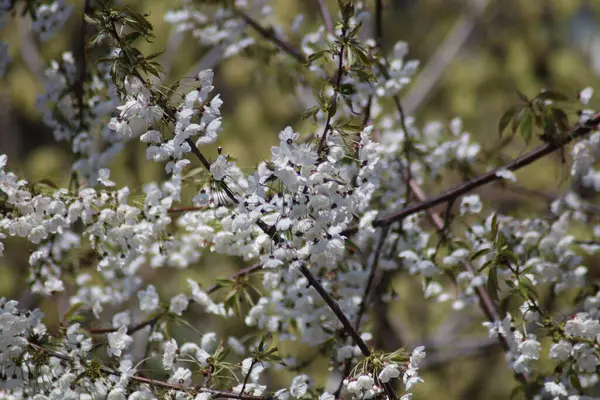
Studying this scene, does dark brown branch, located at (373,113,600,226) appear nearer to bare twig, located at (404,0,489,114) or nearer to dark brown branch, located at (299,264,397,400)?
dark brown branch, located at (299,264,397,400)

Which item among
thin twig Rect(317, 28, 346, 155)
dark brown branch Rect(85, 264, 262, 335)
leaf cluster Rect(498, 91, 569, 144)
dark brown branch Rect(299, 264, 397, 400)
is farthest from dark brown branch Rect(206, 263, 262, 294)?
leaf cluster Rect(498, 91, 569, 144)

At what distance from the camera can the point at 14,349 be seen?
1393 mm

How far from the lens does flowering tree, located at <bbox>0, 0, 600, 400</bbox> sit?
4.12ft

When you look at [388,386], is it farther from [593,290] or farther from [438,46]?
[438,46]

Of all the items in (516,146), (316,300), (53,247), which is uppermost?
(516,146)

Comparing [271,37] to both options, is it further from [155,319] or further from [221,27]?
[155,319]

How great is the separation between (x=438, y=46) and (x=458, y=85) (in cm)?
71

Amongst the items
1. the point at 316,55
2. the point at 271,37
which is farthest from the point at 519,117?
the point at 271,37

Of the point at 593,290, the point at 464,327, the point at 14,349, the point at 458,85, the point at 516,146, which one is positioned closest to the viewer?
the point at 14,349

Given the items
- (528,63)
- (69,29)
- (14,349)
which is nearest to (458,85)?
(528,63)

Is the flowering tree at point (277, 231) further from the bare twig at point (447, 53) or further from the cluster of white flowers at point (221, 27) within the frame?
the bare twig at point (447, 53)

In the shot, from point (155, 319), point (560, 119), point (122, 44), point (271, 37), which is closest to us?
point (122, 44)

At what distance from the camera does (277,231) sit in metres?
1.29

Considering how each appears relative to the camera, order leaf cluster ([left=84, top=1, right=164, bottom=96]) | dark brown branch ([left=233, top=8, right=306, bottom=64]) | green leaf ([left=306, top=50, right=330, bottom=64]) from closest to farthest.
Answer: leaf cluster ([left=84, top=1, right=164, bottom=96])
green leaf ([left=306, top=50, right=330, bottom=64])
dark brown branch ([left=233, top=8, right=306, bottom=64])
